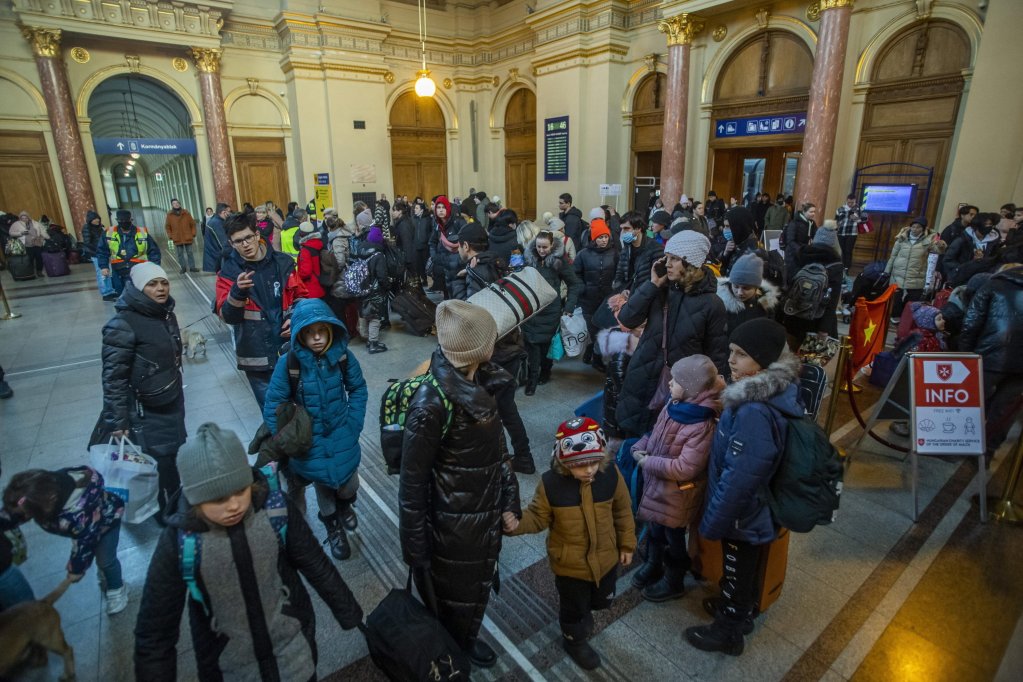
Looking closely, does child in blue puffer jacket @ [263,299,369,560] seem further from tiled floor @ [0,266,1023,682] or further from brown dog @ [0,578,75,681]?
brown dog @ [0,578,75,681]

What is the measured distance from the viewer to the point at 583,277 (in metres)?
5.80

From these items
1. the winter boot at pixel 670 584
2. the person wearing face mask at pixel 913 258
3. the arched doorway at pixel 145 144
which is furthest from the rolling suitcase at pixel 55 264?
the person wearing face mask at pixel 913 258

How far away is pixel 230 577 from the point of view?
178cm

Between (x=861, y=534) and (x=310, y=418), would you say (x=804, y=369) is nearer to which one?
(x=861, y=534)

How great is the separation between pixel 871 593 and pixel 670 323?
1.88 meters

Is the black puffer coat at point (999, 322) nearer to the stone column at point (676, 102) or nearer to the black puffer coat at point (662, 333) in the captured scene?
the black puffer coat at point (662, 333)

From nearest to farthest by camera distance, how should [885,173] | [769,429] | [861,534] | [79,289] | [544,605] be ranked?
1. [769,429]
2. [544,605]
3. [861,534]
4. [885,173]
5. [79,289]

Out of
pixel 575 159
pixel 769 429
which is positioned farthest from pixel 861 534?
pixel 575 159

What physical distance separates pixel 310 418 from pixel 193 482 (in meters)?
1.26

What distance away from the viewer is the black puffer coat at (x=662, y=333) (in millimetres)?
3285

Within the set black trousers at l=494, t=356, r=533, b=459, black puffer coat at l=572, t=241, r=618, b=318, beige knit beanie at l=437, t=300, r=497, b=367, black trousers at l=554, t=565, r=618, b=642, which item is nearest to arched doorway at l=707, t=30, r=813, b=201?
black puffer coat at l=572, t=241, r=618, b=318

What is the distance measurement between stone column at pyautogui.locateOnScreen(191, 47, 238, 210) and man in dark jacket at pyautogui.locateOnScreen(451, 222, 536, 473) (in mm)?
13239

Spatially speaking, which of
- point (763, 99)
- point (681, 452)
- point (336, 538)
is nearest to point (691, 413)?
point (681, 452)

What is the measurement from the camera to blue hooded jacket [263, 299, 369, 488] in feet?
9.52
